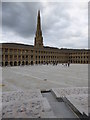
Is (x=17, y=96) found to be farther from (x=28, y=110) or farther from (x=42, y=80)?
(x=42, y=80)

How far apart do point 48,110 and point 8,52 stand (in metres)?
60.0

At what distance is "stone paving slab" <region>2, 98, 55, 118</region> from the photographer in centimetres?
582

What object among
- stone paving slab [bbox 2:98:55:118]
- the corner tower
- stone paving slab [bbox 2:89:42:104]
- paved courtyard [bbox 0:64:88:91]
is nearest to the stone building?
the corner tower

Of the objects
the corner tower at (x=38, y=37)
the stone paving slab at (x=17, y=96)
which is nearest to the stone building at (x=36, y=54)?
the corner tower at (x=38, y=37)

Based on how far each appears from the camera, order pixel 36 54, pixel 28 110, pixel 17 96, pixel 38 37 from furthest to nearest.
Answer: pixel 38 37
pixel 36 54
pixel 17 96
pixel 28 110

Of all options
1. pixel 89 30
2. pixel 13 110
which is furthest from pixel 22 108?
pixel 89 30

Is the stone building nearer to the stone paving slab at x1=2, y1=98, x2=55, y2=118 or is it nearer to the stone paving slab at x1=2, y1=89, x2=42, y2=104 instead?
the stone paving slab at x1=2, y1=89, x2=42, y2=104

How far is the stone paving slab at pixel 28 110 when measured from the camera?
582 cm

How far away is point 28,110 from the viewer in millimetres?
6355

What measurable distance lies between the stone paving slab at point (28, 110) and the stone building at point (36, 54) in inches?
2240

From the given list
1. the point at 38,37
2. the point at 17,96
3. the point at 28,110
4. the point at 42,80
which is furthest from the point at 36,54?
the point at 28,110

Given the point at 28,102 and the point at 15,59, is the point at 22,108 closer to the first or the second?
the point at 28,102

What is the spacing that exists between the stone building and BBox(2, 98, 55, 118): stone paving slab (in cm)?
5689

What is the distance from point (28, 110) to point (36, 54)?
71.0 m
